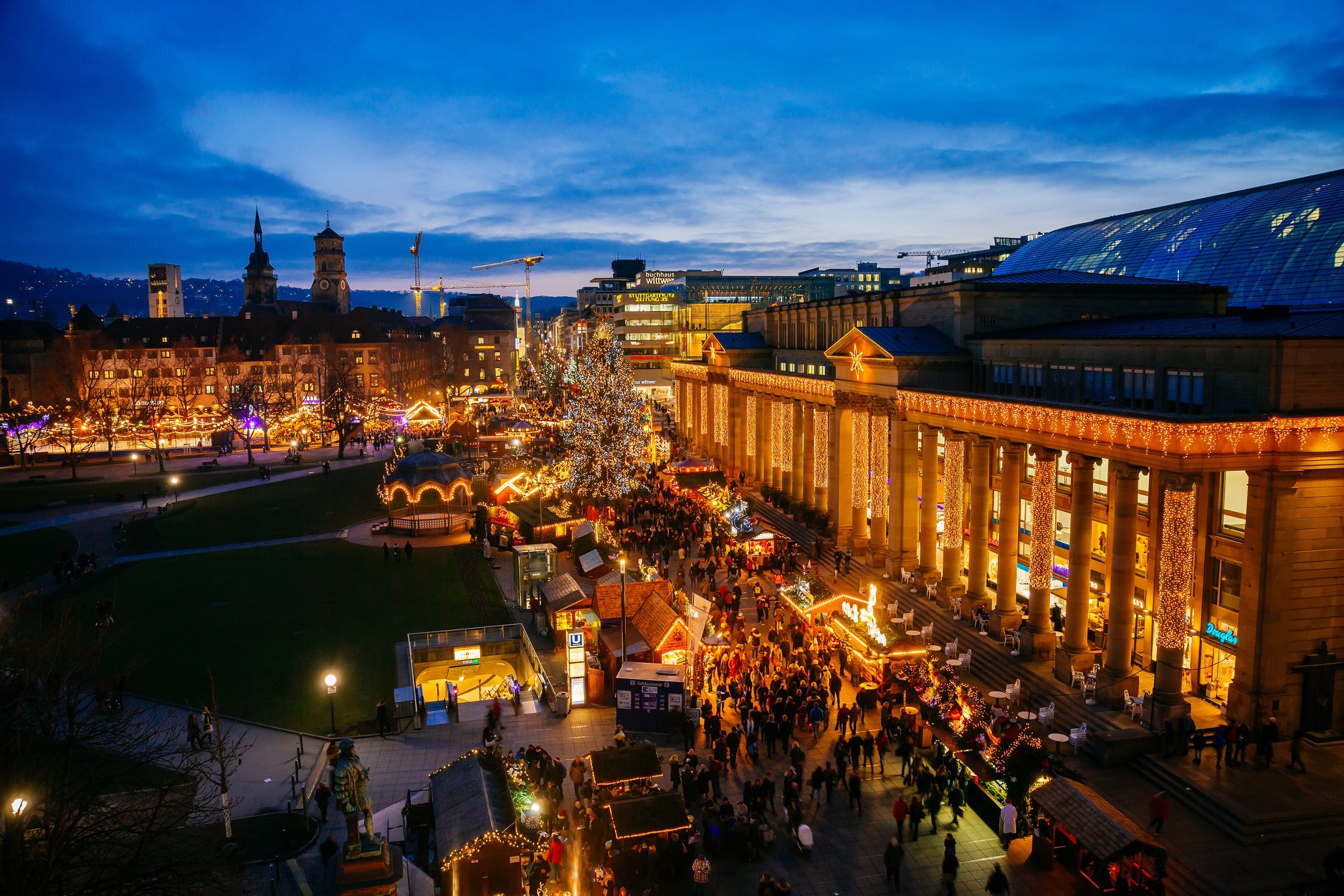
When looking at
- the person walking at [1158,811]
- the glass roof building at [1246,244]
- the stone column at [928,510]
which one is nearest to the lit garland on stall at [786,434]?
the stone column at [928,510]

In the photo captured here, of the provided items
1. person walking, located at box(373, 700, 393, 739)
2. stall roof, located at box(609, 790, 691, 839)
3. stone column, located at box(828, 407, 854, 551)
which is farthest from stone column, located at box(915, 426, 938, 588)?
person walking, located at box(373, 700, 393, 739)

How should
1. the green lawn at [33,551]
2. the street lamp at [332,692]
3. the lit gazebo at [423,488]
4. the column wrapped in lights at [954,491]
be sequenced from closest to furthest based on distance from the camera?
the street lamp at [332,692], the column wrapped in lights at [954,491], the green lawn at [33,551], the lit gazebo at [423,488]

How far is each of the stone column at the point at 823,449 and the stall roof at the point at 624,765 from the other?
2877 cm

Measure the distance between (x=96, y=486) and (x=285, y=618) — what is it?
43.3 meters

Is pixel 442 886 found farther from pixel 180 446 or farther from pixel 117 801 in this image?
pixel 180 446

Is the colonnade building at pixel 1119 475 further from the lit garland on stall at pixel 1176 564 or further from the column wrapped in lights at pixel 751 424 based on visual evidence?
the column wrapped in lights at pixel 751 424

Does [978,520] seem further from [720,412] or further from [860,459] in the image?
[720,412]

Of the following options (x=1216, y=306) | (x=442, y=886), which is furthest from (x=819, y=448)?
(x=442, y=886)

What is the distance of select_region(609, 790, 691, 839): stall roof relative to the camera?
18.9 metres

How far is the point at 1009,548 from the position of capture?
32.1m

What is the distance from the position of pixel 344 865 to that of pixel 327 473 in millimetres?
60802

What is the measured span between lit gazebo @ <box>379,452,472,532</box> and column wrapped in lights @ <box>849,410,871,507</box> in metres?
25.7

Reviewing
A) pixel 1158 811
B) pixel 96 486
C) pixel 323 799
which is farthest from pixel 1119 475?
pixel 96 486

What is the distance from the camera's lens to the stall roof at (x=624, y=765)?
2094cm
